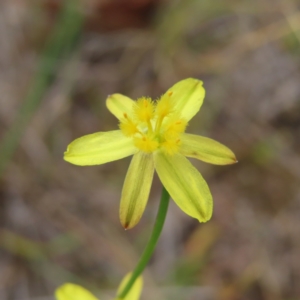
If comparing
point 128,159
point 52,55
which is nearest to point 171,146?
point 128,159

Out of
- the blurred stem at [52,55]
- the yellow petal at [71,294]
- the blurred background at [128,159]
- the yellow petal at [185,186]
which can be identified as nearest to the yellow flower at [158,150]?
the yellow petal at [185,186]

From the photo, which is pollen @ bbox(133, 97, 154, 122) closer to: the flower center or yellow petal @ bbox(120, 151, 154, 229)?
the flower center

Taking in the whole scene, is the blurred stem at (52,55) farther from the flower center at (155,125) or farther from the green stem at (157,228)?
the green stem at (157,228)

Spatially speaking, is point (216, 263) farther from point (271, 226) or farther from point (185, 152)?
point (185, 152)

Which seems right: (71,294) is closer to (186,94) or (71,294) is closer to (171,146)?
(171,146)

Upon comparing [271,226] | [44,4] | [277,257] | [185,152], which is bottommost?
[277,257]

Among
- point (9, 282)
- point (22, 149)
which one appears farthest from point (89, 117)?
point (9, 282)
